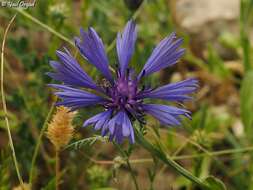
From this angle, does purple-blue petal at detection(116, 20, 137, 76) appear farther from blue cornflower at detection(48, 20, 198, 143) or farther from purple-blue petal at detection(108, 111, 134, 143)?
purple-blue petal at detection(108, 111, 134, 143)

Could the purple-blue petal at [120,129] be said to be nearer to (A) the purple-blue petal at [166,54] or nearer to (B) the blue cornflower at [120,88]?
(B) the blue cornflower at [120,88]

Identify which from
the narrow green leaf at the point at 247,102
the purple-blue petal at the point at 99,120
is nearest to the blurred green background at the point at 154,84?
the narrow green leaf at the point at 247,102

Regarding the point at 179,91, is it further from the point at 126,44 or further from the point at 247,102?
the point at 247,102

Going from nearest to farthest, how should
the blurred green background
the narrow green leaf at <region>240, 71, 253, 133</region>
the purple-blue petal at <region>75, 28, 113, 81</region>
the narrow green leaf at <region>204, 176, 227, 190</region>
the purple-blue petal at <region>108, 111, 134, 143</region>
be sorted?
the purple-blue petal at <region>108, 111, 134, 143</region>, the purple-blue petal at <region>75, 28, 113, 81</region>, the narrow green leaf at <region>204, 176, 227, 190</region>, the blurred green background, the narrow green leaf at <region>240, 71, 253, 133</region>

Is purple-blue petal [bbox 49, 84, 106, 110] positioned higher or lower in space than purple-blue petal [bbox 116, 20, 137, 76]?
lower

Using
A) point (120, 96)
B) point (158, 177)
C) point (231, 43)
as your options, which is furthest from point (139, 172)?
point (120, 96)

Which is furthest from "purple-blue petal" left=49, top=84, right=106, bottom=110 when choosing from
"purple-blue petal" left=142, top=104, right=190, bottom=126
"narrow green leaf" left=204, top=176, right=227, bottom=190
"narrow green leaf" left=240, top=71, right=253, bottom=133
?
"narrow green leaf" left=240, top=71, right=253, bottom=133

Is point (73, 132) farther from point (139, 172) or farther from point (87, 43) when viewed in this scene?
point (139, 172)
